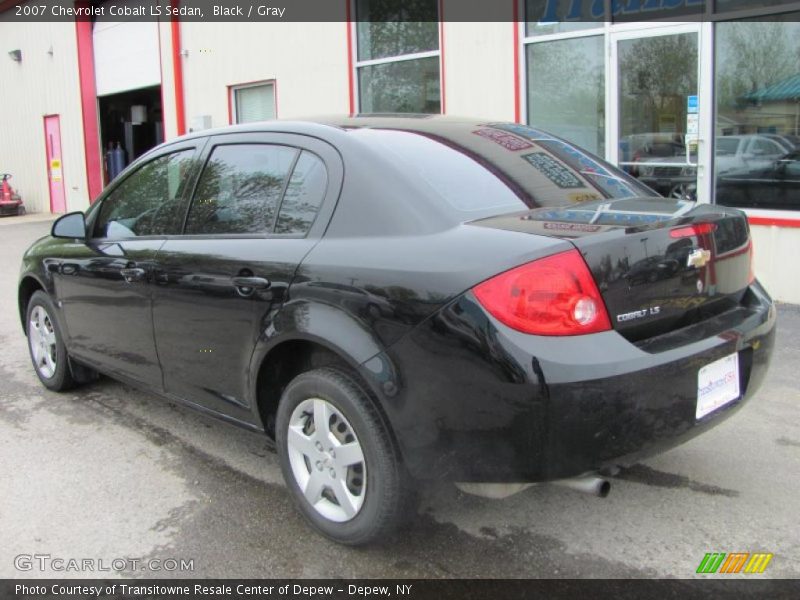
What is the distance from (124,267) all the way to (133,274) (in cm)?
12

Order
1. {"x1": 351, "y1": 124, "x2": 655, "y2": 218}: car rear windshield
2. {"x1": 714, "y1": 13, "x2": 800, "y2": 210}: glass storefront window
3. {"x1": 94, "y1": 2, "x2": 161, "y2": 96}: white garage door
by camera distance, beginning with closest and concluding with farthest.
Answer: {"x1": 351, "y1": 124, "x2": 655, "y2": 218}: car rear windshield, {"x1": 714, "y1": 13, "x2": 800, "y2": 210}: glass storefront window, {"x1": 94, "y1": 2, "x2": 161, "y2": 96}: white garage door

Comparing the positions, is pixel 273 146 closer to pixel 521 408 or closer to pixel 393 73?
pixel 521 408

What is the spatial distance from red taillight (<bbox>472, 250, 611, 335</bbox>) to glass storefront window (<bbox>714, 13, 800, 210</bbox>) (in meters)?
5.16

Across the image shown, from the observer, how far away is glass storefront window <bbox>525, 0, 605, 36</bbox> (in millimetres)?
7789

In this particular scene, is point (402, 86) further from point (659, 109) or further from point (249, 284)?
point (249, 284)

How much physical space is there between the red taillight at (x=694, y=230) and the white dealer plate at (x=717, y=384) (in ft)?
1.54

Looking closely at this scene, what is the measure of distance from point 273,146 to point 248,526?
1.65 m

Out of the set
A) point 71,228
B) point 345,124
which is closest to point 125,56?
point 71,228

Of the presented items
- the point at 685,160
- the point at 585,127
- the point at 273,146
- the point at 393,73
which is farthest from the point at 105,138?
the point at 273,146

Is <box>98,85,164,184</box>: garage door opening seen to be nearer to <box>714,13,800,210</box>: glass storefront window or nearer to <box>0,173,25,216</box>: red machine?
<box>0,173,25,216</box>: red machine

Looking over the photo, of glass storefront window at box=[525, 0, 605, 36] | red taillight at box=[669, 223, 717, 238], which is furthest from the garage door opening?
red taillight at box=[669, 223, 717, 238]

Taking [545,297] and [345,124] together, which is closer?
[545,297]

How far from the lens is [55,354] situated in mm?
4883

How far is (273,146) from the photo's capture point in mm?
3371
